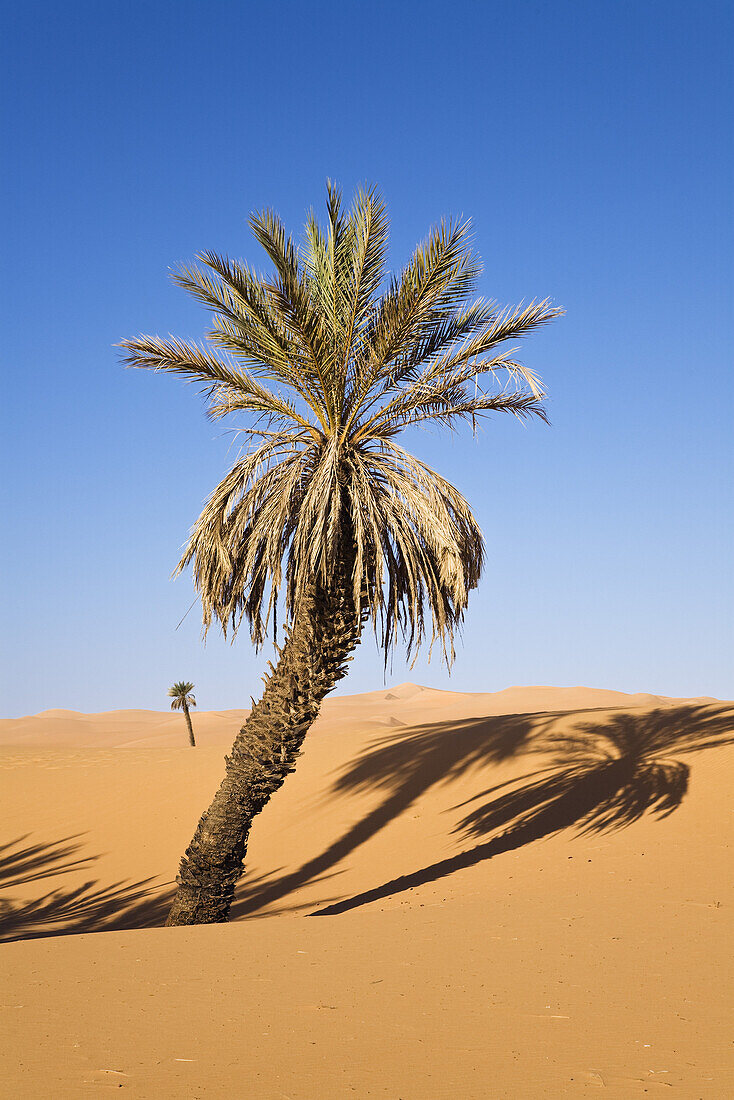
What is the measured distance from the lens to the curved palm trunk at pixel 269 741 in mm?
10570

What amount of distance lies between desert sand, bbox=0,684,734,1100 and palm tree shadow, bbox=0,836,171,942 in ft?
0.22

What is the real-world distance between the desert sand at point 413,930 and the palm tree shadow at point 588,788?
7 centimetres

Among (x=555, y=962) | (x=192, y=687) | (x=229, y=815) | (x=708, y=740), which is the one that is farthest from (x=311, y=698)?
(x=192, y=687)

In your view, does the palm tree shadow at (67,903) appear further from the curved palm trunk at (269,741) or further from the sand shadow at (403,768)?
the curved palm trunk at (269,741)

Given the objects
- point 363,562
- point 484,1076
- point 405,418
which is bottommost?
point 484,1076

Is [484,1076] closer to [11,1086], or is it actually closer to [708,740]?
[11,1086]

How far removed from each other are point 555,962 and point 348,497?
5676 mm

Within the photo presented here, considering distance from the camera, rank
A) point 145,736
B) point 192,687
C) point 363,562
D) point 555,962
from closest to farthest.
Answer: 1. point 555,962
2. point 363,562
3. point 192,687
4. point 145,736

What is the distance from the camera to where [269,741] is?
10625 mm

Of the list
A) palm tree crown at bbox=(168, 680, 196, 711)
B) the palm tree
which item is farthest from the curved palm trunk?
palm tree crown at bbox=(168, 680, 196, 711)

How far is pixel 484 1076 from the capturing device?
430 cm

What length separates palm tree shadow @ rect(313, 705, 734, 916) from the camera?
1218 cm

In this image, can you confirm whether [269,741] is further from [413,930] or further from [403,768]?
[403,768]

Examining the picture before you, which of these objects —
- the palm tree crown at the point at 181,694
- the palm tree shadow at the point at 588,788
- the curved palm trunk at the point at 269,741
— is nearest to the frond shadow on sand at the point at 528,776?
the palm tree shadow at the point at 588,788
